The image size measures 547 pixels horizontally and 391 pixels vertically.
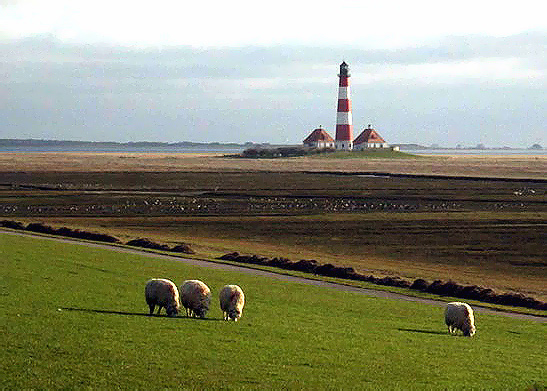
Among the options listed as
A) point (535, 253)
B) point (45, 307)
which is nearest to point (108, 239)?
point (535, 253)

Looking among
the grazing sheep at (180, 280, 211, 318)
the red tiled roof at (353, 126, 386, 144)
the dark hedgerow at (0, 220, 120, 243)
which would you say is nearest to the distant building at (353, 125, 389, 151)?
the red tiled roof at (353, 126, 386, 144)

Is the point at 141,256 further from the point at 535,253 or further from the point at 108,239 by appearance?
the point at 535,253

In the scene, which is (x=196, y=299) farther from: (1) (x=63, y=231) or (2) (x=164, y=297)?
(1) (x=63, y=231)

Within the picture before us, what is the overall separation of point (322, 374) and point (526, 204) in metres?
54.8

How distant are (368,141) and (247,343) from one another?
172221 mm

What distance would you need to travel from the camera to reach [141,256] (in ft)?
138

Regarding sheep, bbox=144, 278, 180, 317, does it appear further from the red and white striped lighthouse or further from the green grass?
the red and white striped lighthouse

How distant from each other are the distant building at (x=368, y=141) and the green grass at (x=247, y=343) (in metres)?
158

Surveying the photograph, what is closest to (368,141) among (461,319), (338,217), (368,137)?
(368,137)

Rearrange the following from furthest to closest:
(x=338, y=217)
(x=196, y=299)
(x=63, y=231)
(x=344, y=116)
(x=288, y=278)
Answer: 1. (x=344, y=116)
2. (x=338, y=217)
3. (x=63, y=231)
4. (x=288, y=278)
5. (x=196, y=299)

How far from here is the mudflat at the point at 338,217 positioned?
1794 inches

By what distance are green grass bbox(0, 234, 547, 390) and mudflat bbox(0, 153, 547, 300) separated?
10.6m

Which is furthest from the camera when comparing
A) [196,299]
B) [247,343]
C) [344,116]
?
[344,116]

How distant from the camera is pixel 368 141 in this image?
7564 inches
